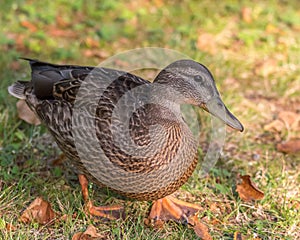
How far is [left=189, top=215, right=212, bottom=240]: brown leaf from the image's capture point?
3.18 meters

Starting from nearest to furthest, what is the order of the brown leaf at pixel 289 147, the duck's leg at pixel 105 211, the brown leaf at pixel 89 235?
1. the brown leaf at pixel 89 235
2. the duck's leg at pixel 105 211
3. the brown leaf at pixel 289 147

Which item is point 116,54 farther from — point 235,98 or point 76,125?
point 76,125

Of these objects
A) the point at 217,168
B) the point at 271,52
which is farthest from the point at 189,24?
the point at 217,168

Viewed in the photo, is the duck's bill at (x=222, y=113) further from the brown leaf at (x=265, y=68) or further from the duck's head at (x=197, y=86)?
the brown leaf at (x=265, y=68)

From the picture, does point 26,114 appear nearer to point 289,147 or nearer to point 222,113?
point 222,113

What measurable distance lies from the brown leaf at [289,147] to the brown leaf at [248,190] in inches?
24.3

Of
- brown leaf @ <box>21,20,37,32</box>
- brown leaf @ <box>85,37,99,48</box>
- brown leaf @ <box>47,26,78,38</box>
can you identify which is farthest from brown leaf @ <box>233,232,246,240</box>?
brown leaf @ <box>21,20,37,32</box>

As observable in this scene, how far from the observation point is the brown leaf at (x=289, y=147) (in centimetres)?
408

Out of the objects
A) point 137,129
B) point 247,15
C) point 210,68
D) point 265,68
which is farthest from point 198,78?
point 247,15

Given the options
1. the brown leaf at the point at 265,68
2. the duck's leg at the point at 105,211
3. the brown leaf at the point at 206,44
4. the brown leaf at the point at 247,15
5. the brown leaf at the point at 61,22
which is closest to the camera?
the duck's leg at the point at 105,211

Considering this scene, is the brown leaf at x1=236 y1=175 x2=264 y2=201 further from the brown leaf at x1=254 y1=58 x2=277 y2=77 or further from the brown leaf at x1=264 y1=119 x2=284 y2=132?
the brown leaf at x1=254 y1=58 x2=277 y2=77

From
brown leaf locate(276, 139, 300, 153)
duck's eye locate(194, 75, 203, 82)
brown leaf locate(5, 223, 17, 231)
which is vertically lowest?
brown leaf locate(5, 223, 17, 231)

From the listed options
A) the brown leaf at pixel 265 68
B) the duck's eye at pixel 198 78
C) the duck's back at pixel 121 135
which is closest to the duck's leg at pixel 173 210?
the duck's back at pixel 121 135

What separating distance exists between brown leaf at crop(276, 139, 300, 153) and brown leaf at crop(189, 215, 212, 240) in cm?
108
